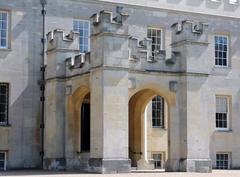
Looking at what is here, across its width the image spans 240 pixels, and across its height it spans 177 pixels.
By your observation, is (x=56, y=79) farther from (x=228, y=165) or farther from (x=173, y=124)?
(x=228, y=165)

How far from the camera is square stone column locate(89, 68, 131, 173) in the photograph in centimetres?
2306

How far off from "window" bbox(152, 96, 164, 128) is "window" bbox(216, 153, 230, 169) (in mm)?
4153

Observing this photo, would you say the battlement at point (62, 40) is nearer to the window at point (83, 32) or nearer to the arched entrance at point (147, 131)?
the window at point (83, 32)

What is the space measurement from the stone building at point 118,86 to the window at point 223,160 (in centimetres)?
6

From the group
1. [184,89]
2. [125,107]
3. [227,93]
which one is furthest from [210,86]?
[125,107]

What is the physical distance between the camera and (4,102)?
28.1m

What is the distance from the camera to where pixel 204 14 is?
3366cm

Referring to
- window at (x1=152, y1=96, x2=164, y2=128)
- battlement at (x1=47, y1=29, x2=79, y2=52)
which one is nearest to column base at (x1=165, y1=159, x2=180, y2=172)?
window at (x1=152, y1=96, x2=164, y2=128)

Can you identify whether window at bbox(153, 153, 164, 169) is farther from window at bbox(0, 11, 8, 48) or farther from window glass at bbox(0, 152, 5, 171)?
window at bbox(0, 11, 8, 48)

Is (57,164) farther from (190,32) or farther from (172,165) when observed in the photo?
(190,32)

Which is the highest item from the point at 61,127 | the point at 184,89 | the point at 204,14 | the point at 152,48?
the point at 204,14

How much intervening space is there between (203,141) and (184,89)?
2.37 m

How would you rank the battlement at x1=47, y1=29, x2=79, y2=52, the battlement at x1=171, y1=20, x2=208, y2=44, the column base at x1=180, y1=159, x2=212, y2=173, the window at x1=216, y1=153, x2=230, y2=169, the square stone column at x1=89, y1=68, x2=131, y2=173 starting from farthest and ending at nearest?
the window at x1=216, y1=153, x2=230, y2=169, the battlement at x1=47, y1=29, x2=79, y2=52, the battlement at x1=171, y1=20, x2=208, y2=44, the column base at x1=180, y1=159, x2=212, y2=173, the square stone column at x1=89, y1=68, x2=131, y2=173

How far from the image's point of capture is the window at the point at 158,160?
102 feet
